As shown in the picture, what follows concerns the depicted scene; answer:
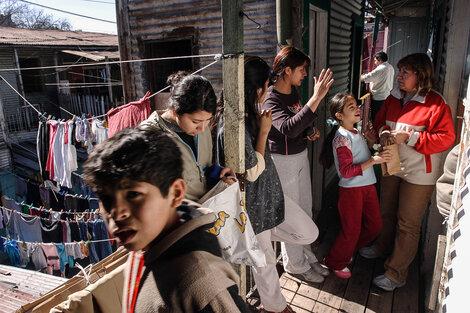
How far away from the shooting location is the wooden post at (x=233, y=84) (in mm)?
2039

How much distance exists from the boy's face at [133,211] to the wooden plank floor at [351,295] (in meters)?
2.34

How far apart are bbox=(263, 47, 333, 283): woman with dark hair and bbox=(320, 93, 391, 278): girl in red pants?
24 centimetres

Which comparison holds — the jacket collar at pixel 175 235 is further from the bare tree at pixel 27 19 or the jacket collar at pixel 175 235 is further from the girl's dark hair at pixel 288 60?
the bare tree at pixel 27 19

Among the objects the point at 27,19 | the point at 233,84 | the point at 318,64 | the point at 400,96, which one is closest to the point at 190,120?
the point at 233,84

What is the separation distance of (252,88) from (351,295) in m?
2.21

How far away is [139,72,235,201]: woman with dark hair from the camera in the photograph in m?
2.00

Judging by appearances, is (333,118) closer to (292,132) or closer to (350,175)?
(350,175)

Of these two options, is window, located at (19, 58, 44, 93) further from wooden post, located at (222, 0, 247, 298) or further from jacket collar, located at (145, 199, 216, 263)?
jacket collar, located at (145, 199, 216, 263)

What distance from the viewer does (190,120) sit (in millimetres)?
2057

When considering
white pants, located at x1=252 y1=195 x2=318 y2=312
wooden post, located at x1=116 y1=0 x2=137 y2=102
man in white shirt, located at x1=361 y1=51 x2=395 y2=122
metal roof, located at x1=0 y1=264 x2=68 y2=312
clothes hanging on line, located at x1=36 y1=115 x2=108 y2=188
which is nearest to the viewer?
white pants, located at x1=252 y1=195 x2=318 y2=312

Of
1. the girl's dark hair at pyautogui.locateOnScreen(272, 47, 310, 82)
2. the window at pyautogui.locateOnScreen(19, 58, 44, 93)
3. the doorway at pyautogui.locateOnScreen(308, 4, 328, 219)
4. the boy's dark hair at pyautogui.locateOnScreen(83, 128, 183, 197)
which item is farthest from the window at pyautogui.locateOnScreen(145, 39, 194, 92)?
the window at pyautogui.locateOnScreen(19, 58, 44, 93)

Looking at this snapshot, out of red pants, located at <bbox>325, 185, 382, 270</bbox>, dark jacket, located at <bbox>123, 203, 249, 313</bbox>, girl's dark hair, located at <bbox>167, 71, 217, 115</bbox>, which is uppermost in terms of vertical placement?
girl's dark hair, located at <bbox>167, 71, 217, 115</bbox>

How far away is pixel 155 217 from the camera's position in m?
1.15

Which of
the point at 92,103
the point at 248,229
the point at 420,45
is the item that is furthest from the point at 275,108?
the point at 420,45
